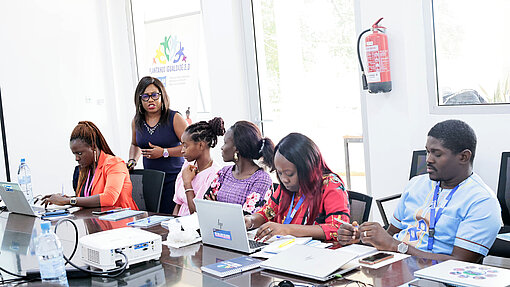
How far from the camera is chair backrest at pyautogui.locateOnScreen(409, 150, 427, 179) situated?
12.4 ft

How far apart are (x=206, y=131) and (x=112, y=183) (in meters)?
0.70

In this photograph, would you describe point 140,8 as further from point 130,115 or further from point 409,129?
point 409,129

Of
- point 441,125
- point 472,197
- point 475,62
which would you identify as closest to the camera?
point 472,197

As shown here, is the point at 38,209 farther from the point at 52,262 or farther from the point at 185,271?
the point at 185,271

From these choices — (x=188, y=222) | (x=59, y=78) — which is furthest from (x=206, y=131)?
(x=59, y=78)

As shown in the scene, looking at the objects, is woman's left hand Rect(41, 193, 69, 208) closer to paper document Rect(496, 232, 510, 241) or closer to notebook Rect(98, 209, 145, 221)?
notebook Rect(98, 209, 145, 221)

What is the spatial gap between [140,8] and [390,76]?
137 inches

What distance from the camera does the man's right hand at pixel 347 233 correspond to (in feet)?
Result: 7.81

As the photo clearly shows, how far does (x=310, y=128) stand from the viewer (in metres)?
5.04

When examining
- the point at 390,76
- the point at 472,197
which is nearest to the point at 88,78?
the point at 390,76

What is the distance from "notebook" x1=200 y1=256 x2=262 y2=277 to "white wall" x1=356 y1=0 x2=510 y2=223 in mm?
2116

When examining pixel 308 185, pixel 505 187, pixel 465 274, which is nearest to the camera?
pixel 465 274

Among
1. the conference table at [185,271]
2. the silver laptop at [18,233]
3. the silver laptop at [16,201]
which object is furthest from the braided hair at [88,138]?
the conference table at [185,271]

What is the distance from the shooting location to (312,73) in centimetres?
497
